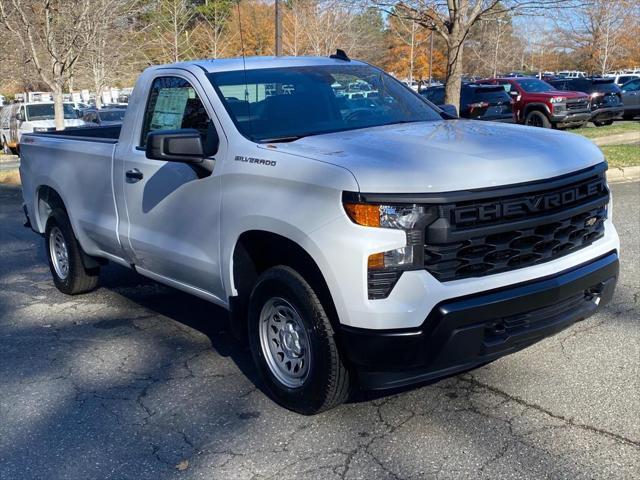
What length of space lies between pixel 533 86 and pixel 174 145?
64.8 ft

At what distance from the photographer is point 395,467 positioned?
341 cm

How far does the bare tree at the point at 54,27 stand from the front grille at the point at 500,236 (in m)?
13.9

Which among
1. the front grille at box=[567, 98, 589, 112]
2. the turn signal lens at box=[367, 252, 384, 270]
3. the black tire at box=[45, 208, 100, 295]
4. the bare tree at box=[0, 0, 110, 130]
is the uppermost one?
the bare tree at box=[0, 0, 110, 130]

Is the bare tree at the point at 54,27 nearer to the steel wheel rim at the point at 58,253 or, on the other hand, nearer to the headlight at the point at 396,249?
the steel wheel rim at the point at 58,253

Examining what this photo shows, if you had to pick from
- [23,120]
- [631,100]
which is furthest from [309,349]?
[631,100]

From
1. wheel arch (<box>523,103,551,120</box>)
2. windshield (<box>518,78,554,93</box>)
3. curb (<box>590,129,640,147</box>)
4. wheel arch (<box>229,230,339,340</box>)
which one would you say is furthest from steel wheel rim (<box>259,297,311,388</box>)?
windshield (<box>518,78,554,93</box>)

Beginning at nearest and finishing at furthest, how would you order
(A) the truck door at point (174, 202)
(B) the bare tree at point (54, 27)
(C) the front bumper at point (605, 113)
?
(A) the truck door at point (174, 202) → (B) the bare tree at point (54, 27) → (C) the front bumper at point (605, 113)

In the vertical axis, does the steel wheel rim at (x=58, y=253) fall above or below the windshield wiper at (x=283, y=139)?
below

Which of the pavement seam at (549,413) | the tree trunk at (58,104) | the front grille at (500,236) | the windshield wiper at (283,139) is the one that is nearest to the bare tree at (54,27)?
the tree trunk at (58,104)

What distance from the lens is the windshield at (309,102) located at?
4.43 meters

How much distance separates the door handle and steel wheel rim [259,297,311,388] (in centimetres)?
155

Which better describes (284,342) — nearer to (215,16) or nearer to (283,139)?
(283,139)

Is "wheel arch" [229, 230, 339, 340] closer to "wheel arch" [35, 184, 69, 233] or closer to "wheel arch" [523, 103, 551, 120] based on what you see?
"wheel arch" [35, 184, 69, 233]

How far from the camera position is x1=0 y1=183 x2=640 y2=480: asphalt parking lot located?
3461mm
